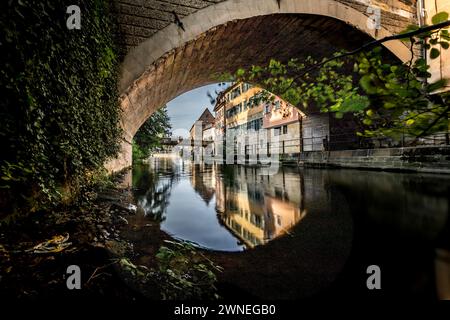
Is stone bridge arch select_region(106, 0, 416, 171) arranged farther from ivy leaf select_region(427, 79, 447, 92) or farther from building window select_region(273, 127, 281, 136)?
building window select_region(273, 127, 281, 136)

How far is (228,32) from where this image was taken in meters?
7.01

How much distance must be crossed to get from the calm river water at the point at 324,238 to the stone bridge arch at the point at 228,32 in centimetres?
439

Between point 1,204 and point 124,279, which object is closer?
point 124,279

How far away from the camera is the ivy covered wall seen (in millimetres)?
1854

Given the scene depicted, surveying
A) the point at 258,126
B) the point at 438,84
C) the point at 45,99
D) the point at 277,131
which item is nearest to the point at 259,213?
the point at 438,84

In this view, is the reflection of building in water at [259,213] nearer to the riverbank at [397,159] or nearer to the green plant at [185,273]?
the green plant at [185,273]

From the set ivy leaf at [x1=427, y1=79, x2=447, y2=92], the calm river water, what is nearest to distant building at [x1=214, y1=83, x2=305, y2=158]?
the calm river water

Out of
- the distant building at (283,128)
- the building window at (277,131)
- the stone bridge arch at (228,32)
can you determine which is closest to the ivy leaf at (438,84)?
the stone bridge arch at (228,32)

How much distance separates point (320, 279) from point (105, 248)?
6.57ft

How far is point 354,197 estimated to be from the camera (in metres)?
4.56

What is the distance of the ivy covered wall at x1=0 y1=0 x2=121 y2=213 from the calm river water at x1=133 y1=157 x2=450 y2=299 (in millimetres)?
1569

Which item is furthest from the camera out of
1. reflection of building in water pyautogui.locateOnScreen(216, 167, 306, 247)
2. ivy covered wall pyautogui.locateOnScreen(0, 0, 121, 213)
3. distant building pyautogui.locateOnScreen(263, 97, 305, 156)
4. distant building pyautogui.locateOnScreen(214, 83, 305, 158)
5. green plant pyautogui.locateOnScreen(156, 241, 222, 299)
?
distant building pyautogui.locateOnScreen(214, 83, 305, 158)

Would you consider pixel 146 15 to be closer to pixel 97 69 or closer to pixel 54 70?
pixel 97 69
